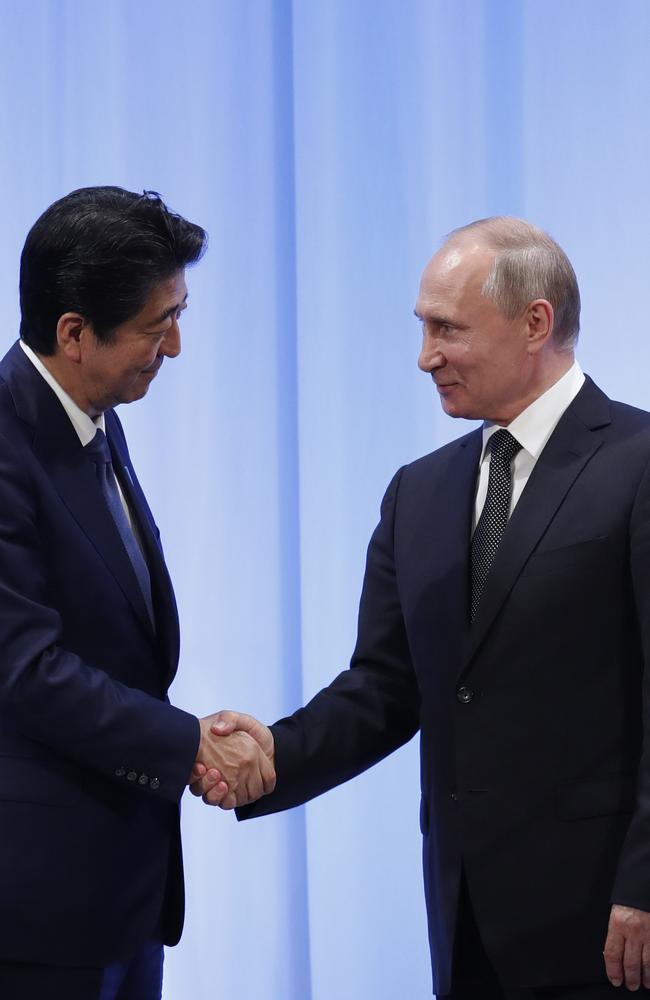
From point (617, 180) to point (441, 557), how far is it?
1171 millimetres

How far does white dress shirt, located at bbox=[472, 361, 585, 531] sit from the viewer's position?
1.86 m

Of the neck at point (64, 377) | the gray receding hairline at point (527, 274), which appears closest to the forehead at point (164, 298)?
the neck at point (64, 377)

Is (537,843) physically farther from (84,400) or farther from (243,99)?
(243,99)

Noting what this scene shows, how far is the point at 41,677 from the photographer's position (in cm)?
177

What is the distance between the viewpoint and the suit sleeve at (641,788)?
1.60 m

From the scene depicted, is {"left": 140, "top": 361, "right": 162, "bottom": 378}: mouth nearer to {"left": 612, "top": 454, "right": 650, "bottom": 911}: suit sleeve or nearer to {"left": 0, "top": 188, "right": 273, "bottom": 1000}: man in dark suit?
{"left": 0, "top": 188, "right": 273, "bottom": 1000}: man in dark suit

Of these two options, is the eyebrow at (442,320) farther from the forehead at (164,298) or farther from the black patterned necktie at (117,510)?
the black patterned necktie at (117,510)

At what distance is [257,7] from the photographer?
2.89 m

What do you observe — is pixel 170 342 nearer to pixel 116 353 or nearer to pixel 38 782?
pixel 116 353

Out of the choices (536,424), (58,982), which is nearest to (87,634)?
(58,982)

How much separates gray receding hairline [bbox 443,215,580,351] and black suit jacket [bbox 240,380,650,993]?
13 centimetres

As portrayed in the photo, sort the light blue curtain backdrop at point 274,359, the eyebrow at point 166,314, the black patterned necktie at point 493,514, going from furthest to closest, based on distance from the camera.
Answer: the light blue curtain backdrop at point 274,359 < the eyebrow at point 166,314 < the black patterned necktie at point 493,514

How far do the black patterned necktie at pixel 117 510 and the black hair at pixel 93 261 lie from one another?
148mm

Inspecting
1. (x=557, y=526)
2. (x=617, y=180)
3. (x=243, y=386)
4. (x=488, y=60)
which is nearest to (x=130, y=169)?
(x=243, y=386)
